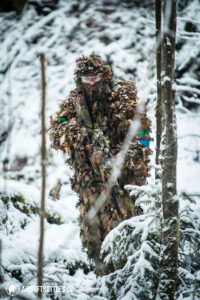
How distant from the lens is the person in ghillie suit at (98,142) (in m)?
2.02

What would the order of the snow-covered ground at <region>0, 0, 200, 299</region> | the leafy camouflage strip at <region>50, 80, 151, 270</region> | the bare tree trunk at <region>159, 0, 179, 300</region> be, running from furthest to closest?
the snow-covered ground at <region>0, 0, 200, 299</region>
the leafy camouflage strip at <region>50, 80, 151, 270</region>
the bare tree trunk at <region>159, 0, 179, 300</region>

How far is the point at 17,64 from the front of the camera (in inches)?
281

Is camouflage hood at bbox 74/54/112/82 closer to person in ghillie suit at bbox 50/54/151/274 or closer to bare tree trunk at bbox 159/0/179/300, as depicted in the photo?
person in ghillie suit at bbox 50/54/151/274

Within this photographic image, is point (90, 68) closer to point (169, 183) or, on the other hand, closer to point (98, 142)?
point (98, 142)

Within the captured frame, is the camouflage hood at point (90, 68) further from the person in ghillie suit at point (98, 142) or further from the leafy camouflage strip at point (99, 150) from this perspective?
the leafy camouflage strip at point (99, 150)

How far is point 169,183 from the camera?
1417mm

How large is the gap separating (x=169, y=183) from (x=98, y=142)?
0.80 m

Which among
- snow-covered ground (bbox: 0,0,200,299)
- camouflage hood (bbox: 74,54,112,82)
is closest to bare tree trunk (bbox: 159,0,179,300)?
Answer: camouflage hood (bbox: 74,54,112,82)

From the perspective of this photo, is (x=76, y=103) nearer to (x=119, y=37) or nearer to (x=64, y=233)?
(x=64, y=233)

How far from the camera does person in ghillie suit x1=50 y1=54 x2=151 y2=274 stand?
202 cm

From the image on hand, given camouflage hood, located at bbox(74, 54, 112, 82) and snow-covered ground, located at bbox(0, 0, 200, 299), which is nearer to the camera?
camouflage hood, located at bbox(74, 54, 112, 82)

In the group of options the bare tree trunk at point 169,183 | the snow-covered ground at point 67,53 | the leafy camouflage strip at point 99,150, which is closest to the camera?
the bare tree trunk at point 169,183

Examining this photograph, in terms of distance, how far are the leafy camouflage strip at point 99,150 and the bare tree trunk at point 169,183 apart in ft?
2.15

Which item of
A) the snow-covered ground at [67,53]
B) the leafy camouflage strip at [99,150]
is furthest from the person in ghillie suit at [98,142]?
the snow-covered ground at [67,53]
